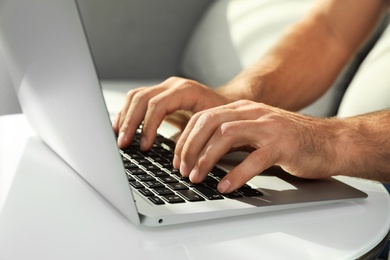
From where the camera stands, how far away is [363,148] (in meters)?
0.98

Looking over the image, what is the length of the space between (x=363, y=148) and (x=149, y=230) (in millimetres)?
390

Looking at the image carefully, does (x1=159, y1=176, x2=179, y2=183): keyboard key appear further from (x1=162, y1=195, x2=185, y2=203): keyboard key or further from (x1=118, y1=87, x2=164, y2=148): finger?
(x1=118, y1=87, x2=164, y2=148): finger

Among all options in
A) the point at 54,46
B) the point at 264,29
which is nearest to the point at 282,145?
the point at 54,46

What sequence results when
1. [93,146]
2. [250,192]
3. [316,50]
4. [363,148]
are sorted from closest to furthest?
[93,146] < [250,192] < [363,148] < [316,50]

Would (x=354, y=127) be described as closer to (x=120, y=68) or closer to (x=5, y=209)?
(x=5, y=209)

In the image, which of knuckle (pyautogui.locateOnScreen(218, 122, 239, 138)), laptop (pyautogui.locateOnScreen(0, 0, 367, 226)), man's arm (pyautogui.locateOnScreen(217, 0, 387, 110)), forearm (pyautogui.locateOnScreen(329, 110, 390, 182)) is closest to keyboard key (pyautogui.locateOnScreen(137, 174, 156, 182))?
laptop (pyautogui.locateOnScreen(0, 0, 367, 226))

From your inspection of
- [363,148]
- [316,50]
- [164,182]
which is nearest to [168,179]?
[164,182]

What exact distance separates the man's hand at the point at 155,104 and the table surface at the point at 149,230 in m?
0.13

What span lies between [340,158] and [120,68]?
1285mm

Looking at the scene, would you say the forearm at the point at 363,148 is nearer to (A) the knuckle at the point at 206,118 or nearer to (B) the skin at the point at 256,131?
(B) the skin at the point at 256,131

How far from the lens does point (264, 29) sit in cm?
176

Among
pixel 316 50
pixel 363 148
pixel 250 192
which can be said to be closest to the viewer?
pixel 250 192

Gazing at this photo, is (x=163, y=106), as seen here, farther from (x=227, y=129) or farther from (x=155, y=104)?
(x=227, y=129)

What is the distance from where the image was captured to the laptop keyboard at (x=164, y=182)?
776 millimetres
